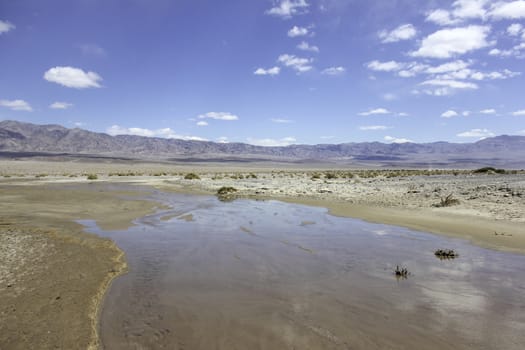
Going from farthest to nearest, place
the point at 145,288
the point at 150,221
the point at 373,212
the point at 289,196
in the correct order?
the point at 289,196, the point at 373,212, the point at 150,221, the point at 145,288

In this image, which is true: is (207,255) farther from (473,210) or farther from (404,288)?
(473,210)

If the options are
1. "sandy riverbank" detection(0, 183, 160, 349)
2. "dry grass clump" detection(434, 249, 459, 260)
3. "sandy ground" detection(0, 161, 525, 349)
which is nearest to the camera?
"sandy riverbank" detection(0, 183, 160, 349)

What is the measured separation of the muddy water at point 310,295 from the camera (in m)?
4.82

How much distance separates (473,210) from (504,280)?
9.51 meters

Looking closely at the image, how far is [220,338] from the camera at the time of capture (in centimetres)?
482

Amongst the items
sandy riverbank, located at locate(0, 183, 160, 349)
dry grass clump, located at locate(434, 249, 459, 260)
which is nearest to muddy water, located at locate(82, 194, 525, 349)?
dry grass clump, located at locate(434, 249, 459, 260)

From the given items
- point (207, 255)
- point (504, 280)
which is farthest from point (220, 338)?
point (504, 280)

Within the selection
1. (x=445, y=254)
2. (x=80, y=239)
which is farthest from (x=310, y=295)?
(x=80, y=239)

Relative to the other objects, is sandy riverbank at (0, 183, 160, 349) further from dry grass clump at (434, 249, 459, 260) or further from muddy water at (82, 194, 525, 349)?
dry grass clump at (434, 249, 459, 260)

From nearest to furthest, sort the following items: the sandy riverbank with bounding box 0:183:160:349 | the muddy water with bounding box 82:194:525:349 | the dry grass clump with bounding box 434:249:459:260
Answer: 1. the sandy riverbank with bounding box 0:183:160:349
2. the muddy water with bounding box 82:194:525:349
3. the dry grass clump with bounding box 434:249:459:260

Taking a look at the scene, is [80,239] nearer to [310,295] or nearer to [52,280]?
[52,280]

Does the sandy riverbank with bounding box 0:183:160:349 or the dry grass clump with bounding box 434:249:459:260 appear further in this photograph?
the dry grass clump with bounding box 434:249:459:260

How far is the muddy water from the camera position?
4.82 m

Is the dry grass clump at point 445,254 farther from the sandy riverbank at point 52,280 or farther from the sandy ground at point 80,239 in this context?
the sandy riverbank at point 52,280
